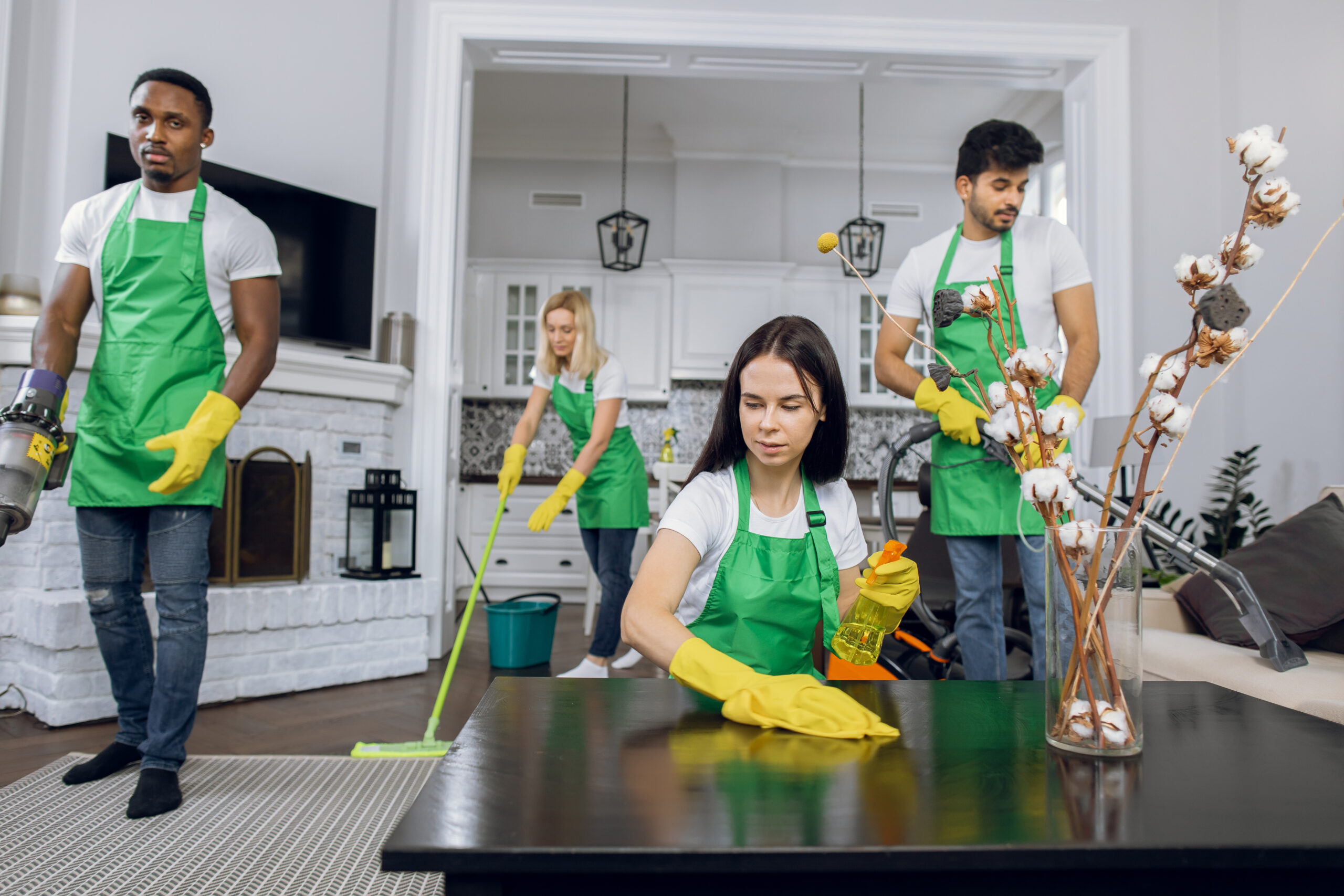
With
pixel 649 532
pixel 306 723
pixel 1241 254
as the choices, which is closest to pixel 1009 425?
pixel 1241 254

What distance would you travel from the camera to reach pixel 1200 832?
1.93ft

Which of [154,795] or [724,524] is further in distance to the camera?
[154,795]

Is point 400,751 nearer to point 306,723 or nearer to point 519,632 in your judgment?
point 306,723

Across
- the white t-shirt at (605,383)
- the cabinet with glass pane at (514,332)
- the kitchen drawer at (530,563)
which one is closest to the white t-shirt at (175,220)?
the white t-shirt at (605,383)

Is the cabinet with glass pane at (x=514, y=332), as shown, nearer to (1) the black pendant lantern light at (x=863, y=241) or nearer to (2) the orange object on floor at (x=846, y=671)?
(1) the black pendant lantern light at (x=863, y=241)

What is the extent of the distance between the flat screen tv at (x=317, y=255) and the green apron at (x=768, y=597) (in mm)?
2573

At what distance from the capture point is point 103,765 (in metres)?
1.92

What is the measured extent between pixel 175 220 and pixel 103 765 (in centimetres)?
121

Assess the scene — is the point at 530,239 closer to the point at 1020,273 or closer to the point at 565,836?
the point at 1020,273

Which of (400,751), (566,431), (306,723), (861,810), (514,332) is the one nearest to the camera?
(861,810)

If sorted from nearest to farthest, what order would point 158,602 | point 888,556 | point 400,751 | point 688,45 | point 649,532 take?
point 888,556 < point 158,602 < point 400,751 < point 688,45 < point 649,532

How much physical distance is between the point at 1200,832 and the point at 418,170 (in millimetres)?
3570

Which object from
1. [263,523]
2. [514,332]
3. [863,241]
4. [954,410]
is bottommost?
[263,523]

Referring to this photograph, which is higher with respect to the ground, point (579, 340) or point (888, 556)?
point (579, 340)
